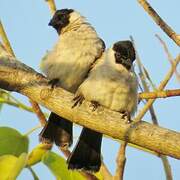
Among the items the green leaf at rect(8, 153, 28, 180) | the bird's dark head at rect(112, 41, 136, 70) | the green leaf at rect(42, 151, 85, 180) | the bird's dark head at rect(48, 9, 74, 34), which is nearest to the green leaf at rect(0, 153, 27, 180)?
the green leaf at rect(8, 153, 28, 180)

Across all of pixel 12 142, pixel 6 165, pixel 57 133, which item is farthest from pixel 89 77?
pixel 6 165

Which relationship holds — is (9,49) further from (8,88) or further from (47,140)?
(47,140)

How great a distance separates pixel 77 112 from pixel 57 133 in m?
1.15

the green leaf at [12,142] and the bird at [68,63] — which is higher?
the green leaf at [12,142]

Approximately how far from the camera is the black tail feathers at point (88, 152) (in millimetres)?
3014

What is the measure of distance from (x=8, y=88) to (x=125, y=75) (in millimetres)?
981

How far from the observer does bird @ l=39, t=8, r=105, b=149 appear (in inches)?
121

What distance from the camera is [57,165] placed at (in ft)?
6.49

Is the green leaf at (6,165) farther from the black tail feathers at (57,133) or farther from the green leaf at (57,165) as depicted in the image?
the black tail feathers at (57,133)

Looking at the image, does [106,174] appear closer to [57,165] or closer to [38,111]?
[57,165]

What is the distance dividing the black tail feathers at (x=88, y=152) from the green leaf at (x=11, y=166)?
3.73 ft

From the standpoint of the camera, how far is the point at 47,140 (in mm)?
3057

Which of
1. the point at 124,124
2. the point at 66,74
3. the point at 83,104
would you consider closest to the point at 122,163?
the point at 124,124

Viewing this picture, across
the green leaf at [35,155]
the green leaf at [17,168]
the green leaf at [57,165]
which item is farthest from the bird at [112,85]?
the green leaf at [17,168]
